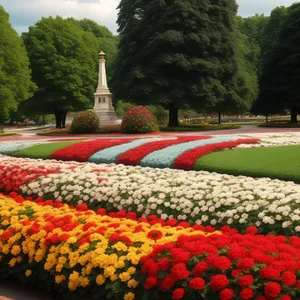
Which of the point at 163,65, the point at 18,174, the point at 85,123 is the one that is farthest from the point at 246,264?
the point at 163,65

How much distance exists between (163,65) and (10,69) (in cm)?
1252

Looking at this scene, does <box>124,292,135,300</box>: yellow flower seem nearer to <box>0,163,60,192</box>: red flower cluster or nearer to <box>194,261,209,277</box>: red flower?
<box>194,261,209,277</box>: red flower

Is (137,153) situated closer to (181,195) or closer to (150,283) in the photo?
(181,195)

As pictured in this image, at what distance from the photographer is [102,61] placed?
122 ft

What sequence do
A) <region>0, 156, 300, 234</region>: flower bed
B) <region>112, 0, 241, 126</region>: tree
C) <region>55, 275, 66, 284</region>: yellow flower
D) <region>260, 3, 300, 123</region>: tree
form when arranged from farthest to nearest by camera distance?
<region>260, 3, 300, 123</region>: tree < <region>112, 0, 241, 126</region>: tree < <region>0, 156, 300, 234</region>: flower bed < <region>55, 275, 66, 284</region>: yellow flower

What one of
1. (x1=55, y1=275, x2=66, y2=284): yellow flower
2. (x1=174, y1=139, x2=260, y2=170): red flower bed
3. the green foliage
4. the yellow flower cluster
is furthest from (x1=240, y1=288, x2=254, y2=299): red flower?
the green foliage

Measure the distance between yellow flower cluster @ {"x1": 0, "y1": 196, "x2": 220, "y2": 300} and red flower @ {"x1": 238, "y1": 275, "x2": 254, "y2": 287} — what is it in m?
0.90

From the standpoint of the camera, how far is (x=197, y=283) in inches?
138

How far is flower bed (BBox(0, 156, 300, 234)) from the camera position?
5633mm

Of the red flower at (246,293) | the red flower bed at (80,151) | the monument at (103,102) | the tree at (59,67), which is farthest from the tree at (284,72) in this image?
the red flower at (246,293)

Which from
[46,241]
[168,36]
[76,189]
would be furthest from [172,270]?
[168,36]

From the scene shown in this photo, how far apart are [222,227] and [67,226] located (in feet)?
5.92

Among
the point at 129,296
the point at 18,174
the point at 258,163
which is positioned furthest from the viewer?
the point at 258,163

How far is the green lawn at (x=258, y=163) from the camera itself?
880 centimetres
